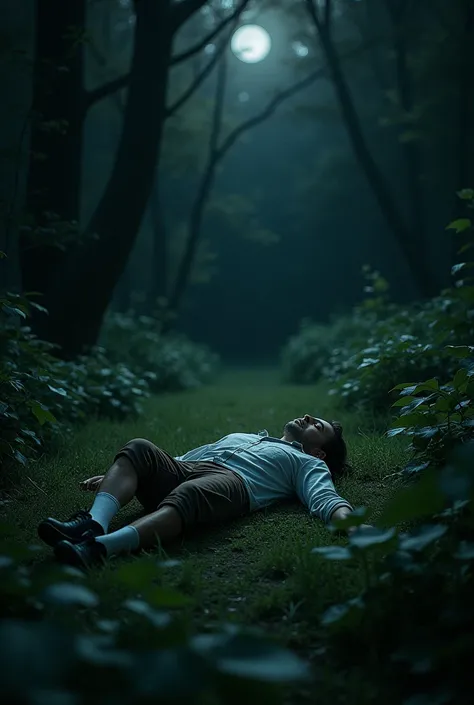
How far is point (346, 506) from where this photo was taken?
10.1 ft

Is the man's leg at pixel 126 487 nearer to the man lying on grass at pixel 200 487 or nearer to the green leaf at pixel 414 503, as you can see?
the man lying on grass at pixel 200 487

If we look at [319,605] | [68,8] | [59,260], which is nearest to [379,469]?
[319,605]

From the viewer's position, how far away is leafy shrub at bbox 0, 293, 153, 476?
3924 millimetres

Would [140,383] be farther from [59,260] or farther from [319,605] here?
[319,605]

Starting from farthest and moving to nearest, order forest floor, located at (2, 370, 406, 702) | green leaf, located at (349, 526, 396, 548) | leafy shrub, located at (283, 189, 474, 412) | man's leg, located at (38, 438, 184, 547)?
leafy shrub, located at (283, 189, 474, 412), man's leg, located at (38, 438, 184, 547), forest floor, located at (2, 370, 406, 702), green leaf, located at (349, 526, 396, 548)

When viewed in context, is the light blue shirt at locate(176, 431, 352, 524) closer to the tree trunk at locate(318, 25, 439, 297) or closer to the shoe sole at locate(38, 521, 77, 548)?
the shoe sole at locate(38, 521, 77, 548)

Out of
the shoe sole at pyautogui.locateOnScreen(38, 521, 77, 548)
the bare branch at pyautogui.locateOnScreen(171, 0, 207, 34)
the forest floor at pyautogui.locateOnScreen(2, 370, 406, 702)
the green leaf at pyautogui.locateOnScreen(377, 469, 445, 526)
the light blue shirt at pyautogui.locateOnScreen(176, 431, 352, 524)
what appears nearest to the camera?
the green leaf at pyautogui.locateOnScreen(377, 469, 445, 526)

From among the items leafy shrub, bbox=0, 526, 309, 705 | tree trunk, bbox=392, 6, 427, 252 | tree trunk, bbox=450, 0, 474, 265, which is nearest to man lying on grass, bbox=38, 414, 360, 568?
leafy shrub, bbox=0, 526, 309, 705

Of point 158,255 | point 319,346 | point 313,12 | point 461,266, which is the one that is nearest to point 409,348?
point 461,266

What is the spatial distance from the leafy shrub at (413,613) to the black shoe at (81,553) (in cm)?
100

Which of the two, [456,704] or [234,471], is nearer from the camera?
[456,704]

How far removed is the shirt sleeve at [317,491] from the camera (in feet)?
10.3

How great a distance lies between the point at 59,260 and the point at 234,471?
408 cm

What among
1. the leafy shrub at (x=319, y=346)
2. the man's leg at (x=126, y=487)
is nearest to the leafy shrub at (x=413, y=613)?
the man's leg at (x=126, y=487)
